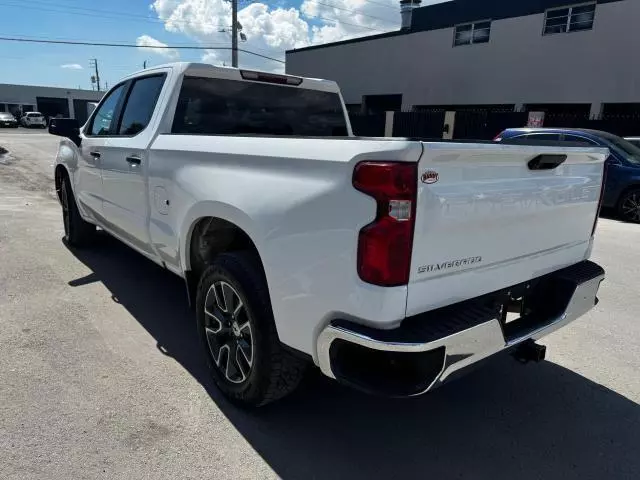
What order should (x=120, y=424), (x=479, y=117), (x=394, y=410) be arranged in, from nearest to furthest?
(x=120, y=424) → (x=394, y=410) → (x=479, y=117)

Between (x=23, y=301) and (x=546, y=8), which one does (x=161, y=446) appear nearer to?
(x=23, y=301)

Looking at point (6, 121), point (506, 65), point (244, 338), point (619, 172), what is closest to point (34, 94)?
point (6, 121)

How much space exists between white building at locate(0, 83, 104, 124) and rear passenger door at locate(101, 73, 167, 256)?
63206 mm

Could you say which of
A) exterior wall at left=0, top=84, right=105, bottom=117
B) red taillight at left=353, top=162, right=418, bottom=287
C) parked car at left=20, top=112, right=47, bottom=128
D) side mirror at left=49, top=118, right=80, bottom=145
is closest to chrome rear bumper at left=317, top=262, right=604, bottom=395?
red taillight at left=353, top=162, right=418, bottom=287

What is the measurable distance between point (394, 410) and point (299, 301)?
113 cm

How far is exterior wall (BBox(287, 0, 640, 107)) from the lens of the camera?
59.4ft

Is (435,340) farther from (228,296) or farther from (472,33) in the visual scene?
(472,33)

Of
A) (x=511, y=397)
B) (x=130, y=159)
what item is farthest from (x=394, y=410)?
(x=130, y=159)

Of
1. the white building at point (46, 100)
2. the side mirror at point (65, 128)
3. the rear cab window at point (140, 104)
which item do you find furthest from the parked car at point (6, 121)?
the rear cab window at point (140, 104)

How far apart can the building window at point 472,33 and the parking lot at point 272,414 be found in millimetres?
21149

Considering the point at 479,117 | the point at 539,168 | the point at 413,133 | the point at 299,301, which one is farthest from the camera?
the point at 413,133

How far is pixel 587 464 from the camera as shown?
2506 mm

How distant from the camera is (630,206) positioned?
359 inches

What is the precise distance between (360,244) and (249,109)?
2.42 meters
